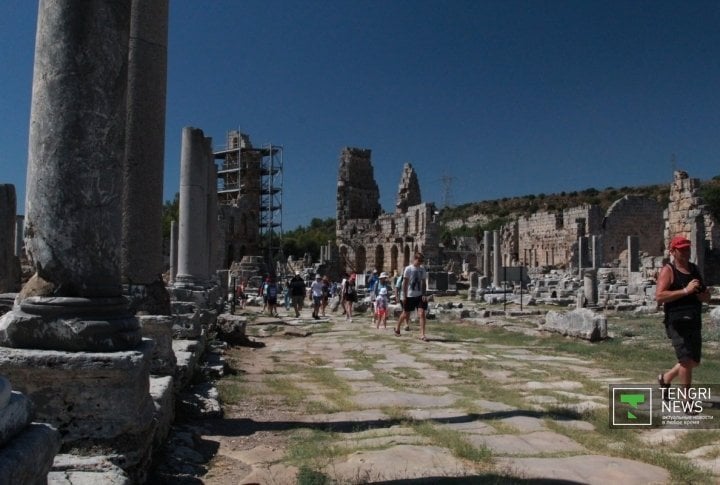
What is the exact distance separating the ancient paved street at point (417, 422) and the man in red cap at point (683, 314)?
0.68 m

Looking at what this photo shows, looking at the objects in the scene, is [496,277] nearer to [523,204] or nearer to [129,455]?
[129,455]

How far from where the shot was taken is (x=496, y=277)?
3284 cm

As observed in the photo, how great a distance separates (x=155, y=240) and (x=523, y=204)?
9483 cm

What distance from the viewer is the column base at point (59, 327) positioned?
3760 mm

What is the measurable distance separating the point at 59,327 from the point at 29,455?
1745 mm

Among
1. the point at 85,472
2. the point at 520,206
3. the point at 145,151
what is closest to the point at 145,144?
the point at 145,151

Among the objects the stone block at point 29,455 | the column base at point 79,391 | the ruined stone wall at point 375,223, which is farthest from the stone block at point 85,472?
the ruined stone wall at point 375,223

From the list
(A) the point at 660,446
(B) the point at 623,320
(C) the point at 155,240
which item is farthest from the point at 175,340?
(B) the point at 623,320

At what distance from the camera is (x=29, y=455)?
2178mm

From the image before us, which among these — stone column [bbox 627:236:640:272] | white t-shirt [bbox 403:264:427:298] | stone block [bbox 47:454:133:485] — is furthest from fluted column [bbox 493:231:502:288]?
stone block [bbox 47:454:133:485]

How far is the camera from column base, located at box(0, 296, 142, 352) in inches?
148

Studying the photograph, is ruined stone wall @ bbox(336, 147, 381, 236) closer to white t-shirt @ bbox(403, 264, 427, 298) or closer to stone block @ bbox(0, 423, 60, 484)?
white t-shirt @ bbox(403, 264, 427, 298)

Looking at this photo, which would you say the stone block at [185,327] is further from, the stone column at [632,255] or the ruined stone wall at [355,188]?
the ruined stone wall at [355,188]

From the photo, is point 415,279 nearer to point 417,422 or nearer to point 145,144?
point 145,144
